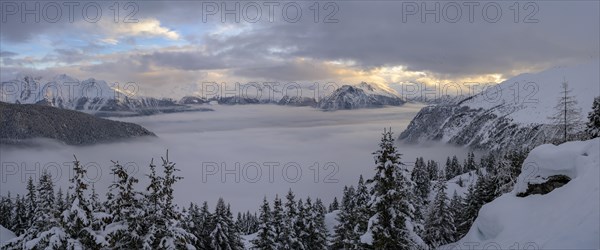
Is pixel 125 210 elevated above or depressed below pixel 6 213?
above

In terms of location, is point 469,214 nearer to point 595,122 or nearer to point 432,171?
point 595,122

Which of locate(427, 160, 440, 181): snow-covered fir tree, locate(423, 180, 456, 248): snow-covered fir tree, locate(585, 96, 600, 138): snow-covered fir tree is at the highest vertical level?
locate(585, 96, 600, 138): snow-covered fir tree

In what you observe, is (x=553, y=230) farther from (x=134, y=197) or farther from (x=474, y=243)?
(x=134, y=197)

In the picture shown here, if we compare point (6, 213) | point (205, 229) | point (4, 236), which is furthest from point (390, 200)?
point (6, 213)

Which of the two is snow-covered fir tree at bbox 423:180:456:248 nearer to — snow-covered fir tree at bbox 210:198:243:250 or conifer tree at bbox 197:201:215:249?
snow-covered fir tree at bbox 210:198:243:250

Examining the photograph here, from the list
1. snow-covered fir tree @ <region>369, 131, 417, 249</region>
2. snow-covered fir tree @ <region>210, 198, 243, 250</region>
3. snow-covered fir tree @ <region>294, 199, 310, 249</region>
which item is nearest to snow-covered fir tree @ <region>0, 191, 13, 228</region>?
snow-covered fir tree @ <region>210, 198, 243, 250</region>

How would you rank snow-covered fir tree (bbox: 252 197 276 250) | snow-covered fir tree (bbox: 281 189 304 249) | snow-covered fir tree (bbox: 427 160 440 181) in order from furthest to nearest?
snow-covered fir tree (bbox: 427 160 440 181) → snow-covered fir tree (bbox: 281 189 304 249) → snow-covered fir tree (bbox: 252 197 276 250)

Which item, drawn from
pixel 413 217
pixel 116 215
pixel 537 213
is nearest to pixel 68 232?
pixel 116 215
